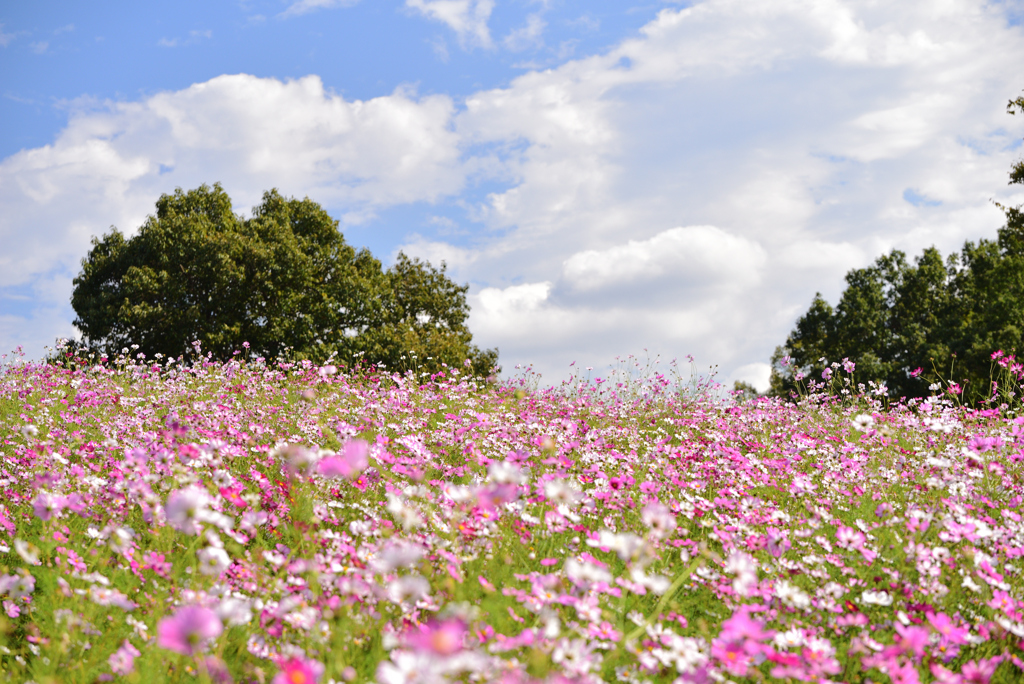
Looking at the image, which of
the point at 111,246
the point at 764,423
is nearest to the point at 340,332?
the point at 111,246

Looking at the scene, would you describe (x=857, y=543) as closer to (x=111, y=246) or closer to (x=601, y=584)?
(x=601, y=584)

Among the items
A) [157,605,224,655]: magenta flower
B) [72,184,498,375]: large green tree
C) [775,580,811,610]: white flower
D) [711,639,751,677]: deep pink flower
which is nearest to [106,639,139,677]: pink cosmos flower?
[157,605,224,655]: magenta flower

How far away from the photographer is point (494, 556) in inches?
133

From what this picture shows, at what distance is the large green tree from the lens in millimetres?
20547

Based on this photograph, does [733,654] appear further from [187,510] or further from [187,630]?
[187,510]

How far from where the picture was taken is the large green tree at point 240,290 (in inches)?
809

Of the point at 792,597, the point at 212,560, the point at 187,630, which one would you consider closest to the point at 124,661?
the point at 212,560

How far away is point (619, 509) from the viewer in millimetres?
4250

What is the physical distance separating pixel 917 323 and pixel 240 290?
26.3 metres

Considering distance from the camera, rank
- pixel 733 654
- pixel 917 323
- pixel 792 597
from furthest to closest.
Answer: pixel 917 323 → pixel 792 597 → pixel 733 654

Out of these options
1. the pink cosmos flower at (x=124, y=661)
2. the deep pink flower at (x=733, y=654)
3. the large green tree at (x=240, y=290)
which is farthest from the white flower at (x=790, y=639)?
the large green tree at (x=240, y=290)

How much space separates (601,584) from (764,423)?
212 inches

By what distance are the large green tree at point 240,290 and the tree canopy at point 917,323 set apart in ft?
49.3

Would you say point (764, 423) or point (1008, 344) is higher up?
point (1008, 344)
